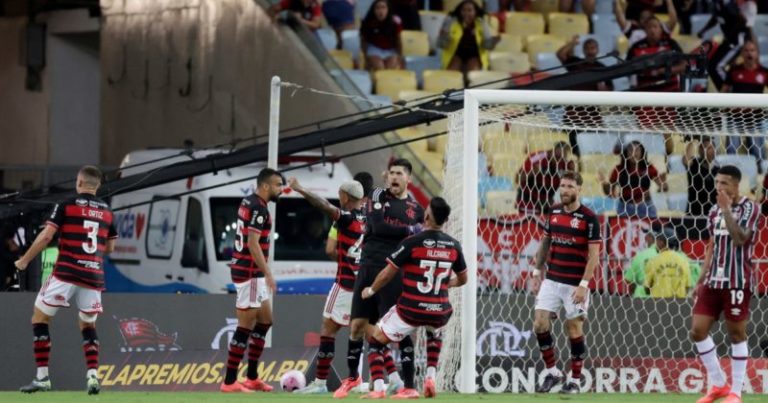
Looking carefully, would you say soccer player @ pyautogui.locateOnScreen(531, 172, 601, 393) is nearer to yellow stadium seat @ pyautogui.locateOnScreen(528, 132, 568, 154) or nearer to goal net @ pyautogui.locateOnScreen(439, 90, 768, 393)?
goal net @ pyautogui.locateOnScreen(439, 90, 768, 393)

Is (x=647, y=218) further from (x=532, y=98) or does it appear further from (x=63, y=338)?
(x=63, y=338)

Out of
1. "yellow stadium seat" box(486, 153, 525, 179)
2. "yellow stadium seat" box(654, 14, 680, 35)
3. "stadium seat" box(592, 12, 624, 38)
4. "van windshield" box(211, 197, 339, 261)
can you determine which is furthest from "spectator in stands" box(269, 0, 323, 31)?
"yellow stadium seat" box(654, 14, 680, 35)

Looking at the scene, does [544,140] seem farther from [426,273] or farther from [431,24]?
[426,273]

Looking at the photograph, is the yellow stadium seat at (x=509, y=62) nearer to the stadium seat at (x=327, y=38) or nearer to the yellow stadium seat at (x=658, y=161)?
the stadium seat at (x=327, y=38)

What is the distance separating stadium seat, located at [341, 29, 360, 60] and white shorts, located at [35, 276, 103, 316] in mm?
10151

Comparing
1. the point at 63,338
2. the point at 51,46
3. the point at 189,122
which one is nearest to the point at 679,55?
the point at 63,338

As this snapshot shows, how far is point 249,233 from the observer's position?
14414 mm

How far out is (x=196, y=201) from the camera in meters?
19.8

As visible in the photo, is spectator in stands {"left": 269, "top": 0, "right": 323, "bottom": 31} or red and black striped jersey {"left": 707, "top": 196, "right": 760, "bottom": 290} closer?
red and black striped jersey {"left": 707, "top": 196, "right": 760, "bottom": 290}

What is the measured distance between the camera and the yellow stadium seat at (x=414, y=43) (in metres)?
23.9

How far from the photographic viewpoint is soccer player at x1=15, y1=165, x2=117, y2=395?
13.9 meters

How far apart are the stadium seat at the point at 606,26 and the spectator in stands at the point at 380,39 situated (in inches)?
131

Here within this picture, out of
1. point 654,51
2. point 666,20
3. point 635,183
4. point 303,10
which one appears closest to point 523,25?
point 666,20

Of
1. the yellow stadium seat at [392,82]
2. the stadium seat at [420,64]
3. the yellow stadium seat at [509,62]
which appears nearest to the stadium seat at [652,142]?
the yellow stadium seat at [392,82]
